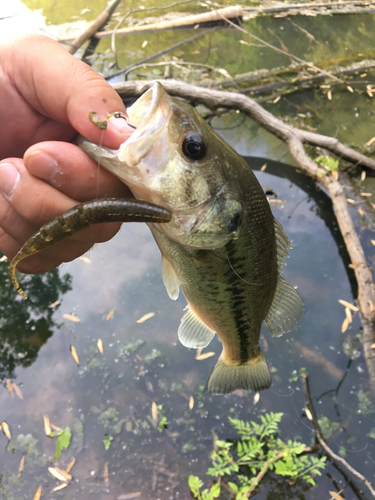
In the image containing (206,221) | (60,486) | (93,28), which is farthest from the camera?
(93,28)

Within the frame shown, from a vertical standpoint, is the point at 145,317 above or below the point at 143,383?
above

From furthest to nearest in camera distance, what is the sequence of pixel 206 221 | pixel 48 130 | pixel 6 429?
pixel 6 429, pixel 48 130, pixel 206 221

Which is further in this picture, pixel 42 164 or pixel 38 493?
pixel 38 493

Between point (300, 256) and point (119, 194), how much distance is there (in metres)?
3.02

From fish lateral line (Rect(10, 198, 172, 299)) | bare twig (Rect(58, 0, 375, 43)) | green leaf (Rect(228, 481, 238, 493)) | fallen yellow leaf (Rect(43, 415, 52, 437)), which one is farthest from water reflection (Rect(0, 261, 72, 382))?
bare twig (Rect(58, 0, 375, 43))

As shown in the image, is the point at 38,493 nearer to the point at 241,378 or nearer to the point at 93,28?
the point at 241,378

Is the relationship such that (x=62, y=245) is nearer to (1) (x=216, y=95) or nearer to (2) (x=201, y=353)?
(2) (x=201, y=353)

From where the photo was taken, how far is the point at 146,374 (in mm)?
3367

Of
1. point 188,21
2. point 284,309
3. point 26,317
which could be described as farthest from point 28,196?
point 188,21

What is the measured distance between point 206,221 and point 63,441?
8.74 ft

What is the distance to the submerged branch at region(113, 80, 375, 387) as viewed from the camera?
3438mm

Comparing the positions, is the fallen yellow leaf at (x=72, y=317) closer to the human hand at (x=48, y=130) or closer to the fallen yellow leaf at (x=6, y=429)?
the fallen yellow leaf at (x=6, y=429)

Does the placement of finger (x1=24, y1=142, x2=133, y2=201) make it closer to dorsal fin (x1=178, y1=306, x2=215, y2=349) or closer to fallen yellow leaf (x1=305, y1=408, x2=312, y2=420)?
dorsal fin (x1=178, y1=306, x2=215, y2=349)

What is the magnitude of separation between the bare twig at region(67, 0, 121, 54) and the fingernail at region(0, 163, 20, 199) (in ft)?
19.6
